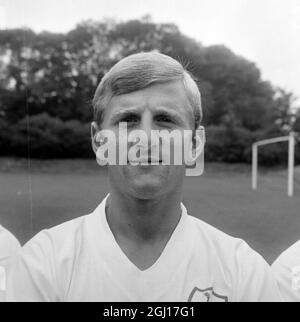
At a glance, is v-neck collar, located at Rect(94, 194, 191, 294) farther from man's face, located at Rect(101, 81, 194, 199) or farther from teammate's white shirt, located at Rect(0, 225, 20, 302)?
teammate's white shirt, located at Rect(0, 225, 20, 302)

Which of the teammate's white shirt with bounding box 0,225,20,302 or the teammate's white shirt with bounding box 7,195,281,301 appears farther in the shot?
the teammate's white shirt with bounding box 0,225,20,302

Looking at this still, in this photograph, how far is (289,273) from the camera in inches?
44.5

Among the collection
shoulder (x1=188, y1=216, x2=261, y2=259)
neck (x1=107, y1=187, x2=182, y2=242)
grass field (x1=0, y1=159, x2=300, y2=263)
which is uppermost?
neck (x1=107, y1=187, x2=182, y2=242)

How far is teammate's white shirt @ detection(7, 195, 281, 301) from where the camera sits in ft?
3.25

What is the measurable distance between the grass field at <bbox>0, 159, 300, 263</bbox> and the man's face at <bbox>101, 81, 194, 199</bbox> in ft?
2.75

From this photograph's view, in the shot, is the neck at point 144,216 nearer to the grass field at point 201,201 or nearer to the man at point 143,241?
the man at point 143,241

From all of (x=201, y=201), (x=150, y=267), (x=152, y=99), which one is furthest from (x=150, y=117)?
(x=201, y=201)

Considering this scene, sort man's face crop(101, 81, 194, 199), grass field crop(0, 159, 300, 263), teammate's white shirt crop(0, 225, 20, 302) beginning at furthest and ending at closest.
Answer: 1. grass field crop(0, 159, 300, 263)
2. teammate's white shirt crop(0, 225, 20, 302)
3. man's face crop(101, 81, 194, 199)

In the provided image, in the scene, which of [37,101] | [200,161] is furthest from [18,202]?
[200,161]

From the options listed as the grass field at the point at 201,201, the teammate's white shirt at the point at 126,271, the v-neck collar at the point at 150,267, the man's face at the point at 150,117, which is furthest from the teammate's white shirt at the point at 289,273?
the grass field at the point at 201,201

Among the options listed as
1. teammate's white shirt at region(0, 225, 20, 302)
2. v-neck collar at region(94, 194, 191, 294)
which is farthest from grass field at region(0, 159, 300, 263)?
v-neck collar at region(94, 194, 191, 294)

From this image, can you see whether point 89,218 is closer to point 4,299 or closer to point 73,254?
point 73,254

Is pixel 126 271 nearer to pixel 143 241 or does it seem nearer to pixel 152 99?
pixel 143 241

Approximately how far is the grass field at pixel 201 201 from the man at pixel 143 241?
765mm
